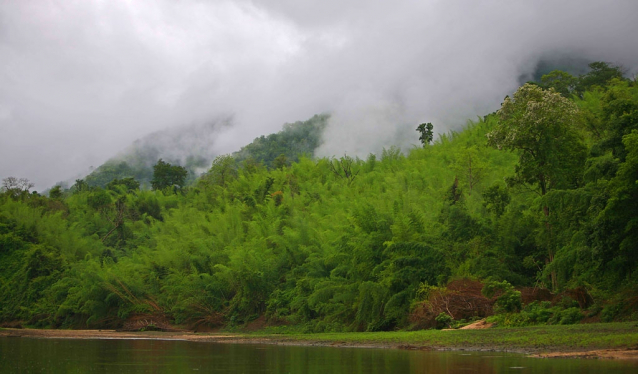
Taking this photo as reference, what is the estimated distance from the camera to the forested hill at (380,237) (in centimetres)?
1939

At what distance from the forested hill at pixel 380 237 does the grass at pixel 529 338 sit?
1.74m

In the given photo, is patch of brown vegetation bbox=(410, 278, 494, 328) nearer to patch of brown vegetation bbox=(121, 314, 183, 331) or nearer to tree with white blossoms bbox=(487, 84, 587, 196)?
tree with white blossoms bbox=(487, 84, 587, 196)

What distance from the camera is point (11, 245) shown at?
1806 inches

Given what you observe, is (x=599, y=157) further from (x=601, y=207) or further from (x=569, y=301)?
(x=569, y=301)

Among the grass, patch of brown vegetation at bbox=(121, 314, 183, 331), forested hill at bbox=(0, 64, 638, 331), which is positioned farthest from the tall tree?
the grass

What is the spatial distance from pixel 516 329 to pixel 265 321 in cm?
1768

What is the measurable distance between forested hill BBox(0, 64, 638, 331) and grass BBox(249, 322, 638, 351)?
1736 mm

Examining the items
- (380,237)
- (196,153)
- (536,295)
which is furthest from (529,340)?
(196,153)

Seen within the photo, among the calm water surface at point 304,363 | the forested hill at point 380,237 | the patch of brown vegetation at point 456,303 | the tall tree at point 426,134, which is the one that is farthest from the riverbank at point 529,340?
the tall tree at point 426,134

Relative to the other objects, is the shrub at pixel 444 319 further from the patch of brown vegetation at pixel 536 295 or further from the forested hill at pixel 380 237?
the patch of brown vegetation at pixel 536 295

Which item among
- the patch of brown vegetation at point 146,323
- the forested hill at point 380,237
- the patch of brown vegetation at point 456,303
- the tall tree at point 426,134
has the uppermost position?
the tall tree at point 426,134

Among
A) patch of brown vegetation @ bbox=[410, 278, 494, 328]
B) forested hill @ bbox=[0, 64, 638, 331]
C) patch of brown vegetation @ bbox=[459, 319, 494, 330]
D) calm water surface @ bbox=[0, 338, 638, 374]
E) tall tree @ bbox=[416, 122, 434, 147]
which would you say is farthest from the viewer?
tall tree @ bbox=[416, 122, 434, 147]

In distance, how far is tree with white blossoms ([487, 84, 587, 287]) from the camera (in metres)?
21.9

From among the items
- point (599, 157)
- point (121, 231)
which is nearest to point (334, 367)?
point (599, 157)
